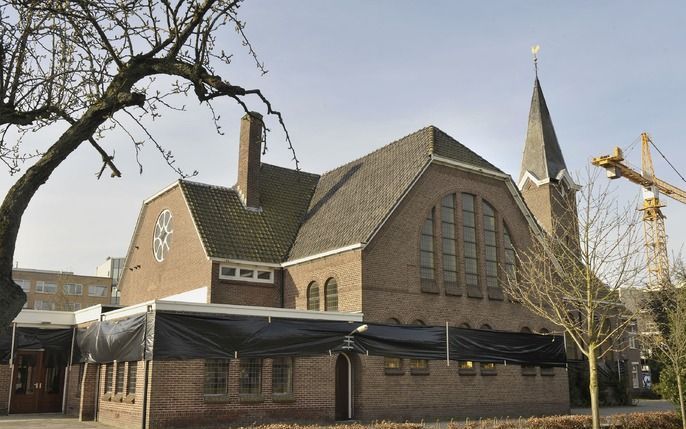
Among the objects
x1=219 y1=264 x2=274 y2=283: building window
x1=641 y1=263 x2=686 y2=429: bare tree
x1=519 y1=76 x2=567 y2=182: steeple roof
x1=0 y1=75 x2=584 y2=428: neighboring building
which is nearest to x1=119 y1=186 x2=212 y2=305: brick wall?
x1=0 y1=75 x2=584 y2=428: neighboring building

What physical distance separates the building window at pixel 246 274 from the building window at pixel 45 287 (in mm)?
79595

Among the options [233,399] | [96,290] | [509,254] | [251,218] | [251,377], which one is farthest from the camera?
[96,290]

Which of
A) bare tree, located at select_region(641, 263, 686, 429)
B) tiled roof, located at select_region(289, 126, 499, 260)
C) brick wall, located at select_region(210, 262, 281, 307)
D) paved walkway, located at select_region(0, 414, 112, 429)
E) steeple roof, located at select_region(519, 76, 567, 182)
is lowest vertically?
paved walkway, located at select_region(0, 414, 112, 429)

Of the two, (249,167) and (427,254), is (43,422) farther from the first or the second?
(427,254)

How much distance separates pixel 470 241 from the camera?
29.3 m

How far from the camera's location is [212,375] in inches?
824

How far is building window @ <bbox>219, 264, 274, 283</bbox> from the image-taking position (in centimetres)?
2702

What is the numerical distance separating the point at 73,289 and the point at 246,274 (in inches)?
3140

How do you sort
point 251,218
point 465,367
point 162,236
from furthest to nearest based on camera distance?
point 162,236 → point 251,218 → point 465,367

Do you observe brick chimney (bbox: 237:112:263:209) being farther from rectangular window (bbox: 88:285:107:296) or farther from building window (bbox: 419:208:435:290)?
rectangular window (bbox: 88:285:107:296)

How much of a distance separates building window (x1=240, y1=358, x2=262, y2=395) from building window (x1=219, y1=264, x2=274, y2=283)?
5760mm

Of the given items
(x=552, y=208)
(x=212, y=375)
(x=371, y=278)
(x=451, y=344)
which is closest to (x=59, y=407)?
(x=212, y=375)

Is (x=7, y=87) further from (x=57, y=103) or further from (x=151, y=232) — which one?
(x=151, y=232)

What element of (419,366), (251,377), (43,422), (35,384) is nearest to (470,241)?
(419,366)
